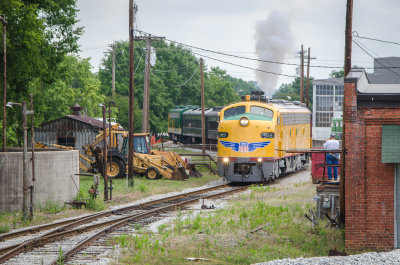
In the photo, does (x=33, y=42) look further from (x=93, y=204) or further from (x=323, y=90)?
(x=323, y=90)

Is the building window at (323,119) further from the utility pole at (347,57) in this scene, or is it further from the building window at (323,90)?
the utility pole at (347,57)

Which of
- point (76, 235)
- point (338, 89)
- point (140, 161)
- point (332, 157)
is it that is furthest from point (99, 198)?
point (338, 89)

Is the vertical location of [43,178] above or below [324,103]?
Answer: below

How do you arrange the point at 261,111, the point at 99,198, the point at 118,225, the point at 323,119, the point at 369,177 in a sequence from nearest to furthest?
the point at 369,177
the point at 118,225
the point at 99,198
the point at 261,111
the point at 323,119

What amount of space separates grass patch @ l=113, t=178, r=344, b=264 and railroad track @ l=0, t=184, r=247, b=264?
0.80m

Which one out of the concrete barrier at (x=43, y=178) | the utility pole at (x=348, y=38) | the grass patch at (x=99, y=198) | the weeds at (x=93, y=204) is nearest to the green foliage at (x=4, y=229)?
the grass patch at (x=99, y=198)

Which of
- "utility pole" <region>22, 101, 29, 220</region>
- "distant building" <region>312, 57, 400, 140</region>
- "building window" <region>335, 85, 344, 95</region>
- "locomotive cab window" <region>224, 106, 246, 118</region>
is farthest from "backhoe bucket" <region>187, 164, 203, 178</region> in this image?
"building window" <region>335, 85, 344, 95</region>

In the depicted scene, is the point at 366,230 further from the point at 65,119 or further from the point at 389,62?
the point at 389,62

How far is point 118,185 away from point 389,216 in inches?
622

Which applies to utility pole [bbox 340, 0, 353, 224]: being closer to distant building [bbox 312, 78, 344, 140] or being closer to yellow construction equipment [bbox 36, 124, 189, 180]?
yellow construction equipment [bbox 36, 124, 189, 180]

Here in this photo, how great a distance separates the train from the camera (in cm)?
5481

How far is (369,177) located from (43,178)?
11186mm

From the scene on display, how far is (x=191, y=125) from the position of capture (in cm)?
6056

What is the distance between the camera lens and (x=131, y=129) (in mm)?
28500
